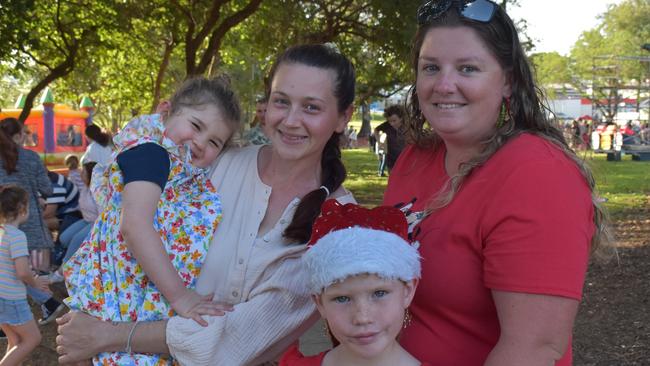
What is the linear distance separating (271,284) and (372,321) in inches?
22.4

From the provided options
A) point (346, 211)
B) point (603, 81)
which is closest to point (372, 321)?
point (346, 211)

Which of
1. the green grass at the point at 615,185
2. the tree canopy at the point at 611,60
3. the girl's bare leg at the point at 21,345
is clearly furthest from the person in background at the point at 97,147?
the tree canopy at the point at 611,60

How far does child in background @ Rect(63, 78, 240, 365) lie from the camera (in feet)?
8.07

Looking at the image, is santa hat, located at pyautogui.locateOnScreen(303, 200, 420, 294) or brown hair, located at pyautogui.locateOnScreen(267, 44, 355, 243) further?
brown hair, located at pyautogui.locateOnScreen(267, 44, 355, 243)

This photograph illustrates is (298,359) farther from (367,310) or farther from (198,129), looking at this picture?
(198,129)

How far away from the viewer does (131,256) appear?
8.41 ft

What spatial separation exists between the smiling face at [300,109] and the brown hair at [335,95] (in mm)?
28

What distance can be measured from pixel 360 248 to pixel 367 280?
0.10 meters

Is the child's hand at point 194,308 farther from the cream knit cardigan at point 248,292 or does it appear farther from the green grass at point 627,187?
the green grass at point 627,187

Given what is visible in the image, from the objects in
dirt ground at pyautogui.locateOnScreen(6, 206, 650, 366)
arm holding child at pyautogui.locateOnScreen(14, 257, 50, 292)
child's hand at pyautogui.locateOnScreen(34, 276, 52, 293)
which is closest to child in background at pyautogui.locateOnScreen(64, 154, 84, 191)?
dirt ground at pyautogui.locateOnScreen(6, 206, 650, 366)

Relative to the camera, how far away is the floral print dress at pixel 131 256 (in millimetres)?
2561

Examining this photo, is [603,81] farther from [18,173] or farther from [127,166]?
[127,166]

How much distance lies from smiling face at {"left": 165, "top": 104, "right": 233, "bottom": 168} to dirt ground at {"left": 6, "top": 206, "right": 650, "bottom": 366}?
4.28 meters

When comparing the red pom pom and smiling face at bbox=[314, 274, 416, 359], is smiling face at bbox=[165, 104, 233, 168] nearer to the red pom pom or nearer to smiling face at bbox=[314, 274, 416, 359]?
the red pom pom
